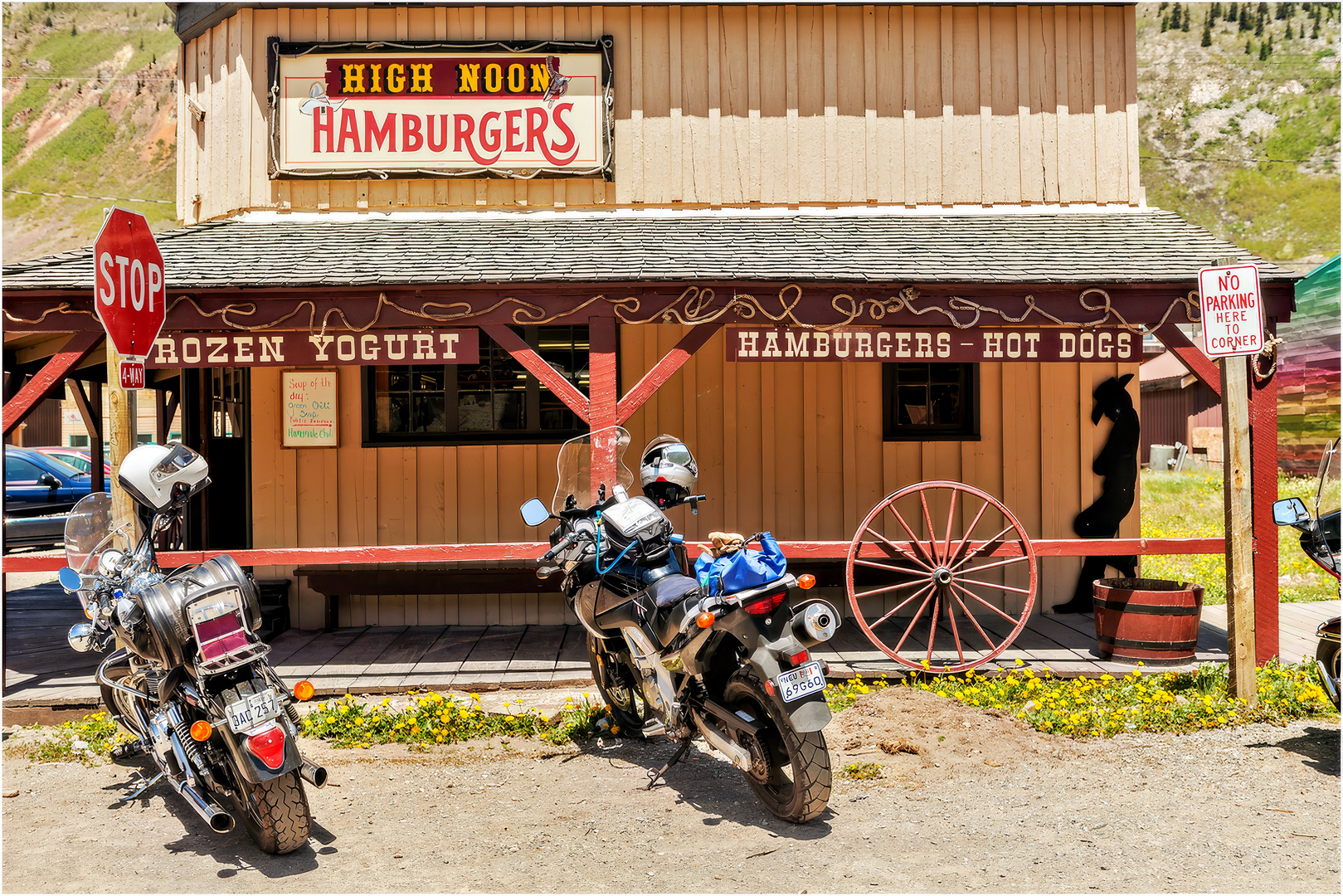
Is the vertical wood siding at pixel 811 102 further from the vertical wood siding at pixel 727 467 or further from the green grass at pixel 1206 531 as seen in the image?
the green grass at pixel 1206 531

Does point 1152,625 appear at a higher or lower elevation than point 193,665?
lower

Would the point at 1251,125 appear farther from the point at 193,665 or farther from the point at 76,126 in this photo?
the point at 76,126

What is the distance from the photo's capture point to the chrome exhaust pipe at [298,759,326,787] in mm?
3941

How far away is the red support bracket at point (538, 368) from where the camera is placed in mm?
6602

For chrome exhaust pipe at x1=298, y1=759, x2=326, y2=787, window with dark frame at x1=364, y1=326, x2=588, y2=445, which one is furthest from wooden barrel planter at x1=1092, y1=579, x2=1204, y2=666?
chrome exhaust pipe at x1=298, y1=759, x2=326, y2=787

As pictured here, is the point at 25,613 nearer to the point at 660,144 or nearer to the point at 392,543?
the point at 392,543

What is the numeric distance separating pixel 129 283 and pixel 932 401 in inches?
258

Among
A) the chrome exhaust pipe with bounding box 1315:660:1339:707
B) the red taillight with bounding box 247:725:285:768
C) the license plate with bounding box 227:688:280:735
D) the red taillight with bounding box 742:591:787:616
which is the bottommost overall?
the chrome exhaust pipe with bounding box 1315:660:1339:707

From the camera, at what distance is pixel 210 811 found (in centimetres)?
384

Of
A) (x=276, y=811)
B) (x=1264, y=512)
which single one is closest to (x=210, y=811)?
(x=276, y=811)

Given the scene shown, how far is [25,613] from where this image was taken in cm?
955

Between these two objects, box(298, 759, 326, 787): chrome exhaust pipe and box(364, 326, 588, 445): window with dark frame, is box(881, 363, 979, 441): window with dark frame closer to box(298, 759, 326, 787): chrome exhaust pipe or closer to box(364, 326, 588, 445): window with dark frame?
box(364, 326, 588, 445): window with dark frame

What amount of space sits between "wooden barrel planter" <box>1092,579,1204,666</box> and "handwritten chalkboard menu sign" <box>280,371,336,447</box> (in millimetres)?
6586

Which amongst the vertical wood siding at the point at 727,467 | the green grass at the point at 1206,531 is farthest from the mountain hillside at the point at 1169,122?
the vertical wood siding at the point at 727,467
